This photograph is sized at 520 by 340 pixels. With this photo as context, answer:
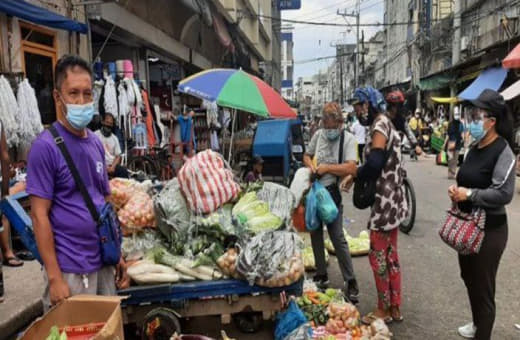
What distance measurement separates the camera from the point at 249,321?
12.9 feet

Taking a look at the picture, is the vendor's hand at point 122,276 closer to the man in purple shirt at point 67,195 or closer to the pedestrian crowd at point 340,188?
the pedestrian crowd at point 340,188

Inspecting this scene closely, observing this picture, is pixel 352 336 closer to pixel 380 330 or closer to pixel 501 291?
pixel 380 330

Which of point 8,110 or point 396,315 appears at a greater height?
point 8,110

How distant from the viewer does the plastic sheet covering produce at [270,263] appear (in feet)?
11.2

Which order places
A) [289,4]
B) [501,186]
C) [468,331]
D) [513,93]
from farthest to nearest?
[289,4] → [513,93] → [468,331] → [501,186]

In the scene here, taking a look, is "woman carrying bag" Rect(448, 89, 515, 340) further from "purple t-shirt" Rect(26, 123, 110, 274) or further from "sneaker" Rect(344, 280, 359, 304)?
"purple t-shirt" Rect(26, 123, 110, 274)

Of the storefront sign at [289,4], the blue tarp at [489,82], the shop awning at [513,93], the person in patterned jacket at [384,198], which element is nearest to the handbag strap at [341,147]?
the person in patterned jacket at [384,198]

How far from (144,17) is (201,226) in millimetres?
8625

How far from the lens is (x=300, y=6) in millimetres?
35875

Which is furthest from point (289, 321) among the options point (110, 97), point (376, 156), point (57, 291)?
point (110, 97)

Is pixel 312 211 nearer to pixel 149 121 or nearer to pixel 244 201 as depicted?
pixel 244 201

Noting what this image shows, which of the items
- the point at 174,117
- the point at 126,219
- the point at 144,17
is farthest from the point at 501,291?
the point at 144,17

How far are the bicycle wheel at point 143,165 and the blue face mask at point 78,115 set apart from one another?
6281mm

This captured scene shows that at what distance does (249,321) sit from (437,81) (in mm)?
23816
